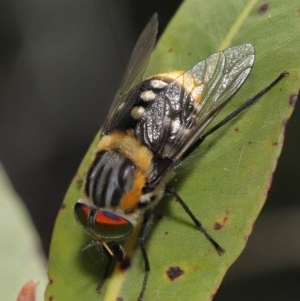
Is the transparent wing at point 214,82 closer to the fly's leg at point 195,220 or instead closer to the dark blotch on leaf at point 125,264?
the fly's leg at point 195,220

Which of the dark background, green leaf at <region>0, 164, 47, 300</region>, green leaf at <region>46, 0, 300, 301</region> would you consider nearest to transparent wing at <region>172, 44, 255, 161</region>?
green leaf at <region>46, 0, 300, 301</region>

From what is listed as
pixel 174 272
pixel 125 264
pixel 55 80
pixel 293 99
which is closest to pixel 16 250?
pixel 125 264

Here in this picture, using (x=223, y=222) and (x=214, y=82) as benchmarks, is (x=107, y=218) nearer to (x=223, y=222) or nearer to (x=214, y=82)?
(x=223, y=222)

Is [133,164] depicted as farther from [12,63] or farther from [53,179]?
[12,63]

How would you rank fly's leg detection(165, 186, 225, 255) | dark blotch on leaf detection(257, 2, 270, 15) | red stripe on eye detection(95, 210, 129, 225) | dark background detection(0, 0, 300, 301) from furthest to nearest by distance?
dark background detection(0, 0, 300, 301) < dark blotch on leaf detection(257, 2, 270, 15) < red stripe on eye detection(95, 210, 129, 225) < fly's leg detection(165, 186, 225, 255)

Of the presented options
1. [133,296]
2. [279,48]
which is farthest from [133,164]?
[279,48]

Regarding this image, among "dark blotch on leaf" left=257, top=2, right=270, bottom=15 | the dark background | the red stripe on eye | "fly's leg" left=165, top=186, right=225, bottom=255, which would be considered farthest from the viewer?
the dark background

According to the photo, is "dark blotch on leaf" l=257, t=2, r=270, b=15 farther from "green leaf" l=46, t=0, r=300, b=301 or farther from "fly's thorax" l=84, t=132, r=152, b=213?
"fly's thorax" l=84, t=132, r=152, b=213
